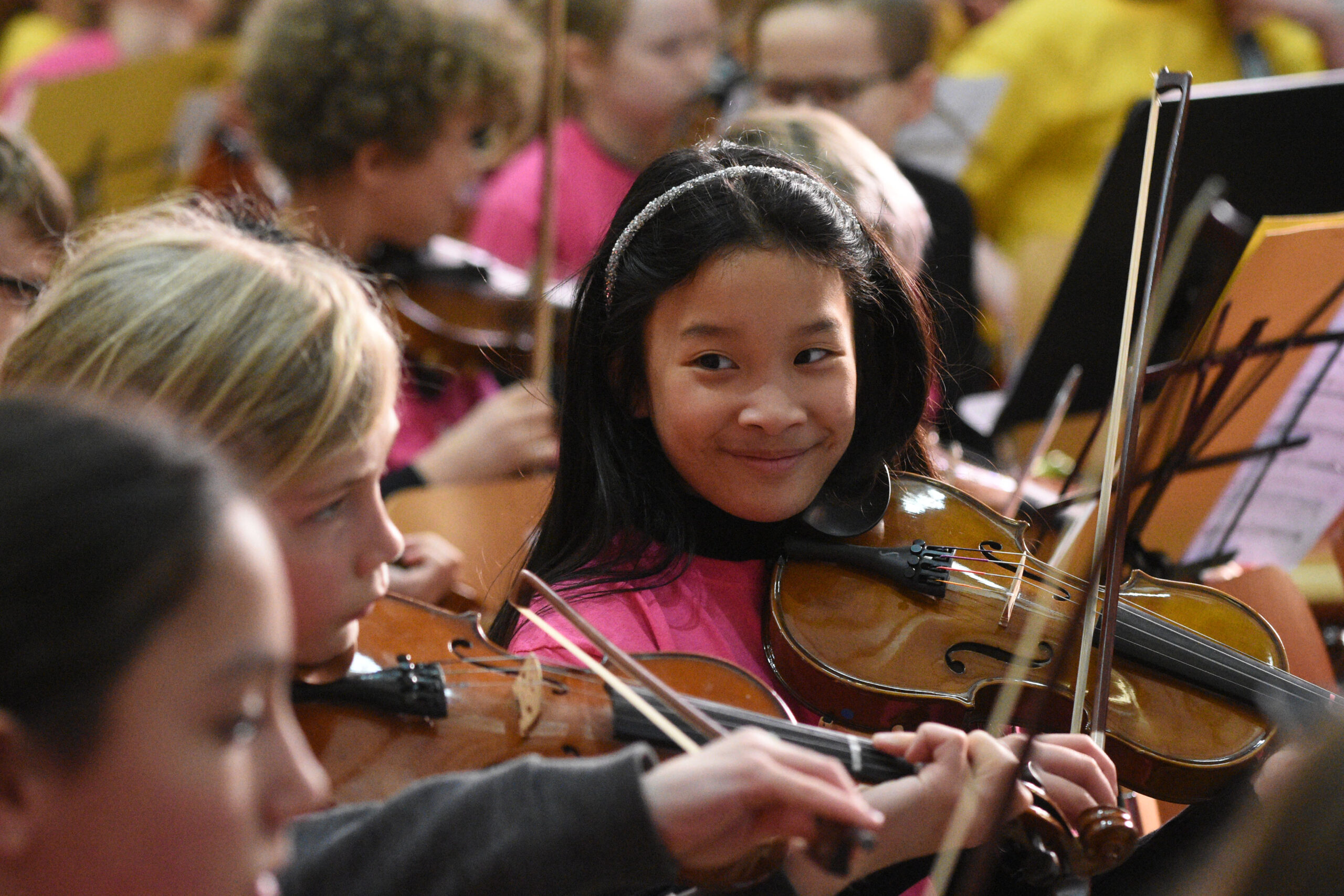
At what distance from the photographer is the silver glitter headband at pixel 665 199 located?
1.04 m

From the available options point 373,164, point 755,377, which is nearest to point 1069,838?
point 755,377

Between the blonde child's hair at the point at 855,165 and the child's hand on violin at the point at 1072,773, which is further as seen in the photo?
the blonde child's hair at the point at 855,165

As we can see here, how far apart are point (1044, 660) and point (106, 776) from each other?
70 cm

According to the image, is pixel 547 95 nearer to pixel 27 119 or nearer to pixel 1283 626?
pixel 27 119

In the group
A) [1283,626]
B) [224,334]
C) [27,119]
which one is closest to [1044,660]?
[1283,626]

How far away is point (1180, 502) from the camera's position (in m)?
1.37

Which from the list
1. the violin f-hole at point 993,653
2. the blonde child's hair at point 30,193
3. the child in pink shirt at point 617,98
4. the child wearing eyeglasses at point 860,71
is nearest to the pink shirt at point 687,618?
the violin f-hole at point 993,653

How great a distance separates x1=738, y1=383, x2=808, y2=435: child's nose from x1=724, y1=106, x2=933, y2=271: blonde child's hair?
380 mm

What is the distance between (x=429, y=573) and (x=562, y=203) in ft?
3.75

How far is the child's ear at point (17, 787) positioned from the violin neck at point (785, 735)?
0.38 m

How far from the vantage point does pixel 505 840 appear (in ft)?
2.04

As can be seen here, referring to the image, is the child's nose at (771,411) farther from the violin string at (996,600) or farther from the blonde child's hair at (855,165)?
the blonde child's hair at (855,165)

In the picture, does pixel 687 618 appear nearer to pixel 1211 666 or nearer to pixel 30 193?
pixel 1211 666

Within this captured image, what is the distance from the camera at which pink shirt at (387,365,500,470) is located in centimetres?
193
